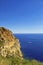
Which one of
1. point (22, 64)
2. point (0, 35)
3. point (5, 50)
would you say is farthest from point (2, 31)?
point (22, 64)

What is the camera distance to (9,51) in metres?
26.5

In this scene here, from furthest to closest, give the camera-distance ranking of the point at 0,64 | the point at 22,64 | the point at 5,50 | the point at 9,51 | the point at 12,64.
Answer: the point at 9,51, the point at 5,50, the point at 22,64, the point at 12,64, the point at 0,64

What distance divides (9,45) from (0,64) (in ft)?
47.8

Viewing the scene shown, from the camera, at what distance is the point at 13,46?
29.5 metres

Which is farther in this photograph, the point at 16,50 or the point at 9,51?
the point at 16,50

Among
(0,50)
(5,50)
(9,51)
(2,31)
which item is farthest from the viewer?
(2,31)

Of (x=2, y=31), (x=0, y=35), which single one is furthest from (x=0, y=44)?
(x=2, y=31)

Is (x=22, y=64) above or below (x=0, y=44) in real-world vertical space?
below

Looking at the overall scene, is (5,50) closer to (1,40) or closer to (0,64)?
(1,40)

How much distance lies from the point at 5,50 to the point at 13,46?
15.7ft

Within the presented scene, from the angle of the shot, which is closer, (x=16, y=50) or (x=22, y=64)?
(x=22, y=64)

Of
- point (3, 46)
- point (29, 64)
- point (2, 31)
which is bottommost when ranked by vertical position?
point (29, 64)

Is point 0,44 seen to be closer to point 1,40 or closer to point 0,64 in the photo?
point 1,40

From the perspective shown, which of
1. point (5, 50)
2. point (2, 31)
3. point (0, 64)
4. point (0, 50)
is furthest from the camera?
point (2, 31)
